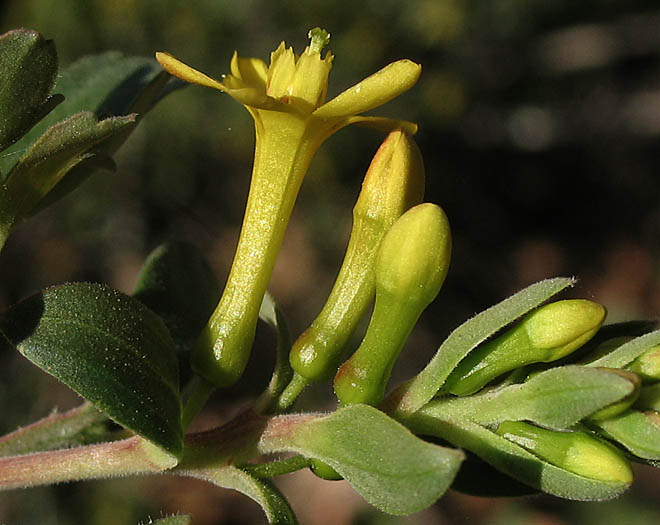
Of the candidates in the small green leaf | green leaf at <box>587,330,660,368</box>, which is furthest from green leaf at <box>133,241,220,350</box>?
green leaf at <box>587,330,660,368</box>

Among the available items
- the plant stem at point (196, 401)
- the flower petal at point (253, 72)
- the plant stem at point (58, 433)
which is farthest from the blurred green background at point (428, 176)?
the flower petal at point (253, 72)

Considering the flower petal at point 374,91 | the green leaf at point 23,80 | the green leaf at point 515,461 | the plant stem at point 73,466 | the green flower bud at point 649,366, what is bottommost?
the green leaf at point 515,461

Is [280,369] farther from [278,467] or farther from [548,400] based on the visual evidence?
[548,400]

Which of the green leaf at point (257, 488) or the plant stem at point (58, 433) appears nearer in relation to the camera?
the green leaf at point (257, 488)

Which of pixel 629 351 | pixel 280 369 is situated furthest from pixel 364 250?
pixel 629 351

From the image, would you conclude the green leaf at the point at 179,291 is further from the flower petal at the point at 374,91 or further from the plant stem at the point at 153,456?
the flower petal at the point at 374,91

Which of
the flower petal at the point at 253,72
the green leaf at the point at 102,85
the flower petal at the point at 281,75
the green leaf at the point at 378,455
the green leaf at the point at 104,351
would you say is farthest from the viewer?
the green leaf at the point at 102,85

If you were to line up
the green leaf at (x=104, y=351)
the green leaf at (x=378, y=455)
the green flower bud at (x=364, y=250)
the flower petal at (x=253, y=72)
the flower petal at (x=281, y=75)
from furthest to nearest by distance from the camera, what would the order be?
the flower petal at (x=253, y=72) → the flower petal at (x=281, y=75) → the green flower bud at (x=364, y=250) → the green leaf at (x=104, y=351) → the green leaf at (x=378, y=455)

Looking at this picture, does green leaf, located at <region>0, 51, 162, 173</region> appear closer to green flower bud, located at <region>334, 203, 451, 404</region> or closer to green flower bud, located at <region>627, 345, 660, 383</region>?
green flower bud, located at <region>334, 203, 451, 404</region>

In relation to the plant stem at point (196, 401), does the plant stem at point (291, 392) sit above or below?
below
